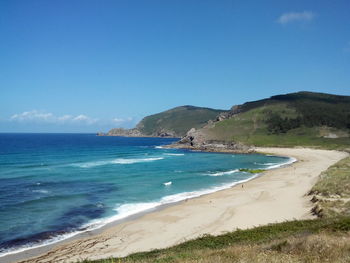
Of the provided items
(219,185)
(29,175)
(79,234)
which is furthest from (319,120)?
(79,234)

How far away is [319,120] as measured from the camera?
146 m

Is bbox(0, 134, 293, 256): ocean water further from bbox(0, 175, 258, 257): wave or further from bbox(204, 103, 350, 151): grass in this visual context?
bbox(204, 103, 350, 151): grass

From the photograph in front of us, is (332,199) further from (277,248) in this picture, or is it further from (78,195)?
(78,195)

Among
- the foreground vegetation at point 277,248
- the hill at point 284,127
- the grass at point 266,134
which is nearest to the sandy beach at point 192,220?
the foreground vegetation at point 277,248

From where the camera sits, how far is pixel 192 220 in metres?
27.0

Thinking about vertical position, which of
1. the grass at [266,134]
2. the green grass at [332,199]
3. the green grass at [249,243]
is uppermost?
the grass at [266,134]

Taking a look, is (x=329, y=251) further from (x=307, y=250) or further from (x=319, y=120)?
(x=319, y=120)

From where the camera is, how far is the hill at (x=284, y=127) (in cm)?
12750

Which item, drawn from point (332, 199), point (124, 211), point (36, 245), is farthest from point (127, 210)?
point (332, 199)

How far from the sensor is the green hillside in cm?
12725

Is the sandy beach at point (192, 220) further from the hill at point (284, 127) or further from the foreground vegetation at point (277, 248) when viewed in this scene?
the hill at point (284, 127)

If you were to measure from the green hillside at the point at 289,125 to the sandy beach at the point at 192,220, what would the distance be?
3570 inches

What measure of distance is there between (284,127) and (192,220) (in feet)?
421

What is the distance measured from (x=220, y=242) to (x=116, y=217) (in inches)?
615
